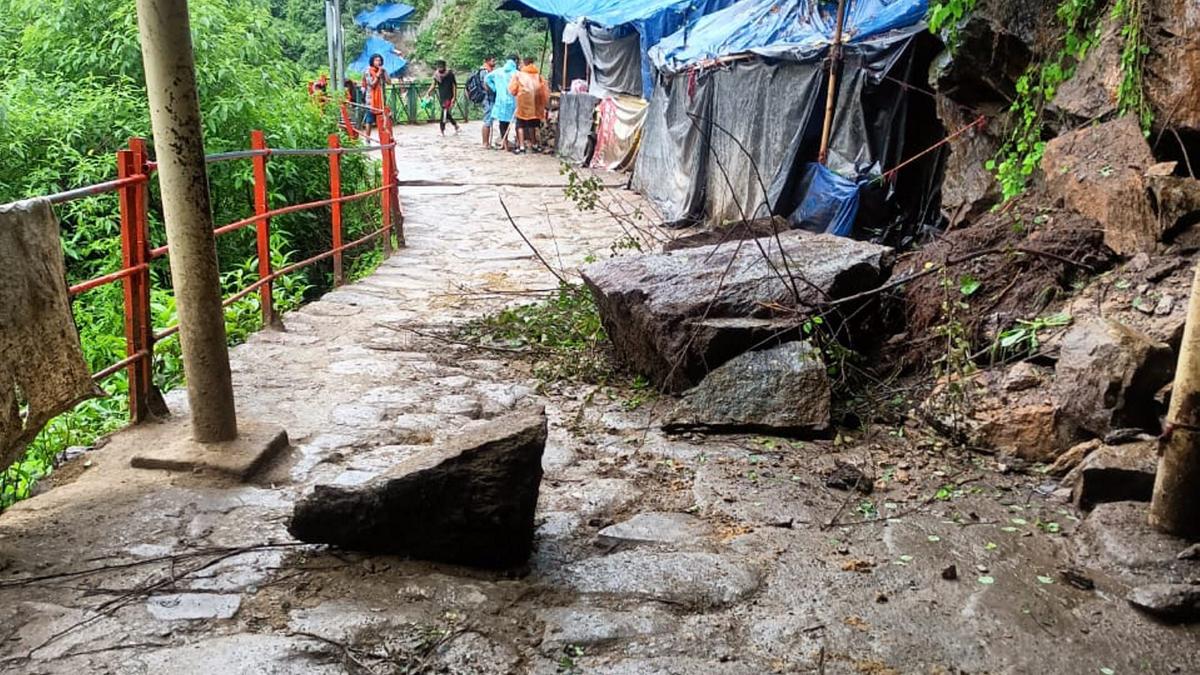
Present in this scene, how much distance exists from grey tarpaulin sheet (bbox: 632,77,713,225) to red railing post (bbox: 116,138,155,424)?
285 inches

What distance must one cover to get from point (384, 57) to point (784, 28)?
28.5 m

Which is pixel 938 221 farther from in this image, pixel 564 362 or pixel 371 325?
pixel 371 325

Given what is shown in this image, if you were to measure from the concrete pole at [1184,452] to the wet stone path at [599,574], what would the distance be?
26 centimetres

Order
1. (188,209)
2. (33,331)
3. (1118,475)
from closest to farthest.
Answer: (33,331)
(1118,475)
(188,209)

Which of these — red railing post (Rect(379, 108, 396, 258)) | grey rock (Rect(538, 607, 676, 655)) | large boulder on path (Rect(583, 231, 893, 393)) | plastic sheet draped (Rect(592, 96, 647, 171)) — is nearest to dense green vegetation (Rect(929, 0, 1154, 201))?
large boulder on path (Rect(583, 231, 893, 393))

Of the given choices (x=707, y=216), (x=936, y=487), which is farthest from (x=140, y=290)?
(x=707, y=216)

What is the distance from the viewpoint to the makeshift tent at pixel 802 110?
847cm

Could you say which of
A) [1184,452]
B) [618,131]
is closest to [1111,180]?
[1184,452]

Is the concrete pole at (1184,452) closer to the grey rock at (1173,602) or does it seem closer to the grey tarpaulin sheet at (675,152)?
the grey rock at (1173,602)

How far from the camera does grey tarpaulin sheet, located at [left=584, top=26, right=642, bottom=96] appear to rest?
1806 centimetres

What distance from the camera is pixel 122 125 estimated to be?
910cm

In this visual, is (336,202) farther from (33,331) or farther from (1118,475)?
(1118,475)

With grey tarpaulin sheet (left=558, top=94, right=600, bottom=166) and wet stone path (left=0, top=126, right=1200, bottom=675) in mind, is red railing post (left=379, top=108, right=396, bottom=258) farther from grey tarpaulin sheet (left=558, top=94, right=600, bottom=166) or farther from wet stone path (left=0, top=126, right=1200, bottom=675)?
grey tarpaulin sheet (left=558, top=94, right=600, bottom=166)

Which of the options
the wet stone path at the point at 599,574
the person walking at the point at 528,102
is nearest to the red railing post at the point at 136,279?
the wet stone path at the point at 599,574
